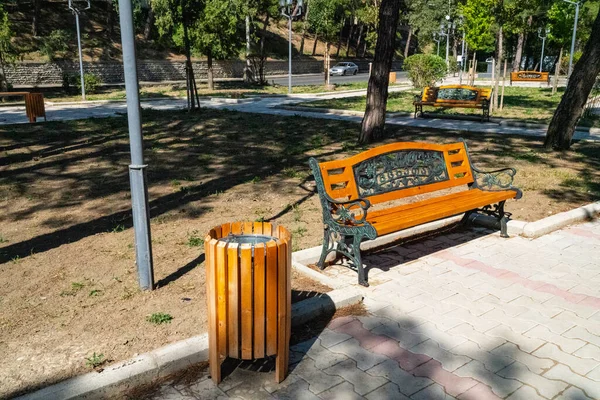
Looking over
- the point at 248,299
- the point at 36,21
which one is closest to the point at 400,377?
the point at 248,299

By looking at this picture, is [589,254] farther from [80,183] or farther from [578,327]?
[80,183]

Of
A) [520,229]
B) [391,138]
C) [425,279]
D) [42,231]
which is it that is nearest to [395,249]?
[425,279]

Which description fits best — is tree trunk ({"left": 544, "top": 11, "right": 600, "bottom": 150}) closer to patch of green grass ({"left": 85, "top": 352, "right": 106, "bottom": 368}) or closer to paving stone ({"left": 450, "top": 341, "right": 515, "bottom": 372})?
paving stone ({"left": 450, "top": 341, "right": 515, "bottom": 372})

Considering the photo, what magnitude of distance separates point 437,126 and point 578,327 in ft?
37.2

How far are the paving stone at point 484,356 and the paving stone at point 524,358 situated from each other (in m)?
0.05

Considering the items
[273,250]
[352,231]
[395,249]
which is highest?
[273,250]

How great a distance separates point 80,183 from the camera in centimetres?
846

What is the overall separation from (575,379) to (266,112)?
15.5 metres

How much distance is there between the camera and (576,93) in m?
10.4

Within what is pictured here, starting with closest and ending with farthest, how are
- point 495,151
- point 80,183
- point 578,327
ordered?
point 578,327 → point 80,183 → point 495,151

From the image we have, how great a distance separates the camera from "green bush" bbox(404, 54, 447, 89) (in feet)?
86.9

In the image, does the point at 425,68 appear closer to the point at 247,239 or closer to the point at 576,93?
the point at 576,93

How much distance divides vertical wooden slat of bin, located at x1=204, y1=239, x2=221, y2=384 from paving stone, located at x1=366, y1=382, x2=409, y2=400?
0.91m

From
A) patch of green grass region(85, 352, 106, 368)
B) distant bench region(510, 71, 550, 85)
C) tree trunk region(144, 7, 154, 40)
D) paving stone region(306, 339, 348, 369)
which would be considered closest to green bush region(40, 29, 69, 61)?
tree trunk region(144, 7, 154, 40)
